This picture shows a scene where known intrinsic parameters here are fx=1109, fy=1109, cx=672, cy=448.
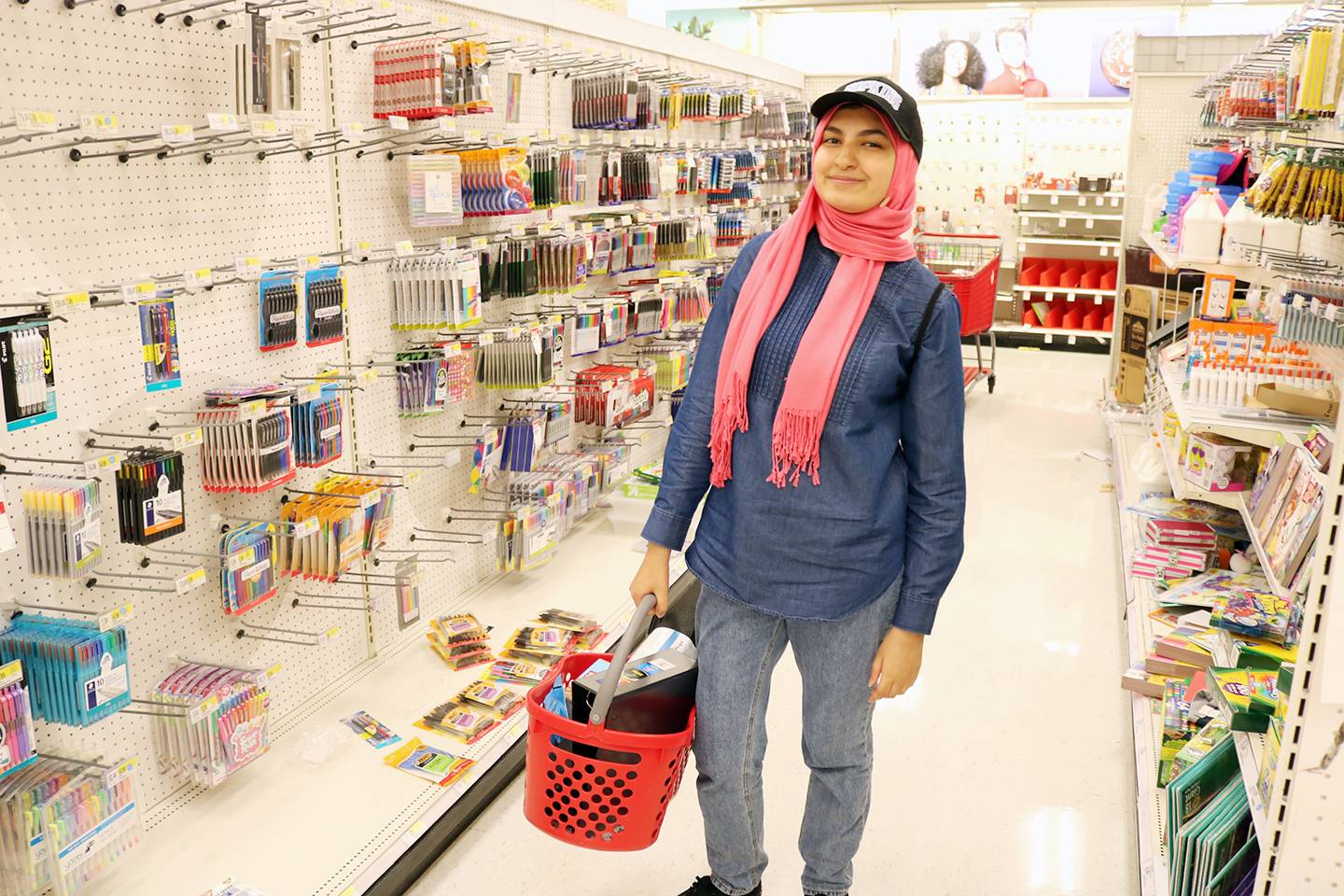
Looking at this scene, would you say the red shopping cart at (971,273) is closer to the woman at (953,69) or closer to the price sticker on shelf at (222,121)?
the woman at (953,69)

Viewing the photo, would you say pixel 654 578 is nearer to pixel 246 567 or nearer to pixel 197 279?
pixel 246 567

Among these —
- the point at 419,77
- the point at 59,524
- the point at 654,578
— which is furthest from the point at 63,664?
the point at 419,77

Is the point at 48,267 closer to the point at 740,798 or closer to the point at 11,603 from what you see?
the point at 11,603

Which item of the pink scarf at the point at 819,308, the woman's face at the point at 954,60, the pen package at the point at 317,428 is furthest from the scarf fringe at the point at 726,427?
the woman's face at the point at 954,60

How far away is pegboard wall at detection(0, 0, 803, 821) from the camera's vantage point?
239 centimetres

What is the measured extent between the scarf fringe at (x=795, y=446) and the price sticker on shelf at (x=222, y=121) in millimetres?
1554

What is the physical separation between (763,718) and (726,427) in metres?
0.60

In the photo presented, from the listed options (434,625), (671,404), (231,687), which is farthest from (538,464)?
(231,687)

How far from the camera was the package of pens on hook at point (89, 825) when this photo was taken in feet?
7.59

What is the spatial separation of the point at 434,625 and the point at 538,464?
3.15 ft

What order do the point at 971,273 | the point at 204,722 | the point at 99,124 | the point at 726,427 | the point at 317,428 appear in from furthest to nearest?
the point at 971,273 → the point at 317,428 → the point at 204,722 → the point at 99,124 → the point at 726,427

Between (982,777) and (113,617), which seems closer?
(113,617)

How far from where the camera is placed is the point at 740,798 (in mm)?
2264

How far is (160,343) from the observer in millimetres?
2676
